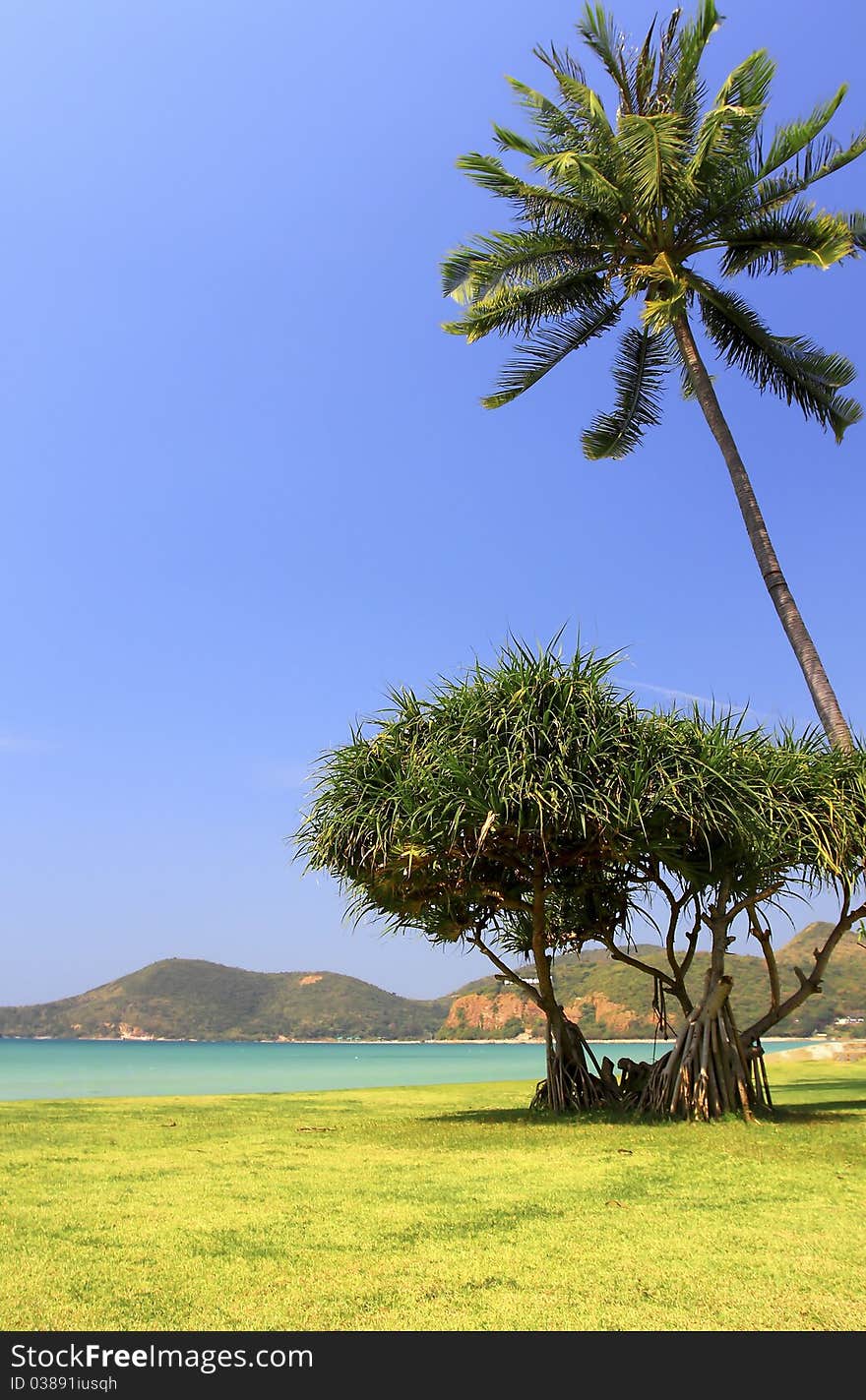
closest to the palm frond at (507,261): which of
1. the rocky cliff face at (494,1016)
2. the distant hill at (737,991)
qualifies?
the distant hill at (737,991)

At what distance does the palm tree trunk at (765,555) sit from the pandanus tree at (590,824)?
4.26ft

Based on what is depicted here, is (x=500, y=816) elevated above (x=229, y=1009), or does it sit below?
above

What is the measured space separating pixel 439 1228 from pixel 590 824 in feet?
21.6

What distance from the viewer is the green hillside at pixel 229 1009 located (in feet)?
400

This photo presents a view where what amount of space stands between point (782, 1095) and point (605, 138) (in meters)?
16.0

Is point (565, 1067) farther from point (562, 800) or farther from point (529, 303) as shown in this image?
point (529, 303)

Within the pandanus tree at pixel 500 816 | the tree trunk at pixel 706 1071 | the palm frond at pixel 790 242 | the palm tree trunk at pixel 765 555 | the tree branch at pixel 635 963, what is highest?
the palm frond at pixel 790 242

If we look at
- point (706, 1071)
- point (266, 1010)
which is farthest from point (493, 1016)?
point (706, 1071)

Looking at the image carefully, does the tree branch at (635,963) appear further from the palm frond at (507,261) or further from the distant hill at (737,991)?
the distant hill at (737,991)

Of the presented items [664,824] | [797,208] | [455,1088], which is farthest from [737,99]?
[455,1088]

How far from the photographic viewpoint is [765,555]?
1537cm

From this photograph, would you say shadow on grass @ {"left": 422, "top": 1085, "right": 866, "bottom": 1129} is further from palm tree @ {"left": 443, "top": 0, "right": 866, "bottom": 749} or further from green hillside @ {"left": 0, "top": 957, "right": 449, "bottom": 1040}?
green hillside @ {"left": 0, "top": 957, "right": 449, "bottom": 1040}

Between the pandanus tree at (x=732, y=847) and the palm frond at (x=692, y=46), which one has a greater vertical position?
the palm frond at (x=692, y=46)
